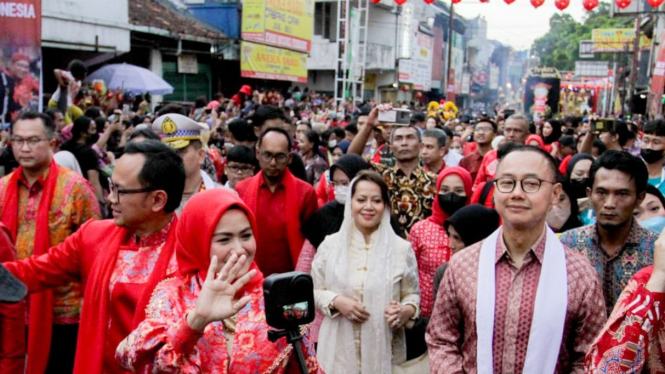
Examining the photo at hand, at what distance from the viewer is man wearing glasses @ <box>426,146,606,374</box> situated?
2.46 metres

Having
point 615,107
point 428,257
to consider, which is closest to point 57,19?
point 428,257

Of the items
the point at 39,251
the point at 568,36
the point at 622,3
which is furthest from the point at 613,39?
the point at 39,251

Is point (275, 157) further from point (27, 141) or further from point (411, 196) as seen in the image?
point (27, 141)

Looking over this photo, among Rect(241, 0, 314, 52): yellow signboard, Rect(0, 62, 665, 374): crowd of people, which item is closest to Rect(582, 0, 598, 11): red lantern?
Rect(0, 62, 665, 374): crowd of people

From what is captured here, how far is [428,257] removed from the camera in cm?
436

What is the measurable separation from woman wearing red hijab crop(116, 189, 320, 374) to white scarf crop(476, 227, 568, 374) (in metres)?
0.68

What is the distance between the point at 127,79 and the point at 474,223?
37.8 feet

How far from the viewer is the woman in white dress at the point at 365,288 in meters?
3.86

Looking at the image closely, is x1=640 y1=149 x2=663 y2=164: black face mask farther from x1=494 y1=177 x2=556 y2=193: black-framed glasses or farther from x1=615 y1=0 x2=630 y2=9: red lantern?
x1=615 y1=0 x2=630 y2=9: red lantern

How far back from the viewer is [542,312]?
8.04 ft

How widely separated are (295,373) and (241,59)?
1921 centimetres

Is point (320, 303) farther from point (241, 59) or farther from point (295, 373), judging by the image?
point (241, 59)

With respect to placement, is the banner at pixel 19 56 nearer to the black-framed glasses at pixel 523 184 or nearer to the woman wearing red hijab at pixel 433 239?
the woman wearing red hijab at pixel 433 239

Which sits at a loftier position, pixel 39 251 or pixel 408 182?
pixel 408 182
